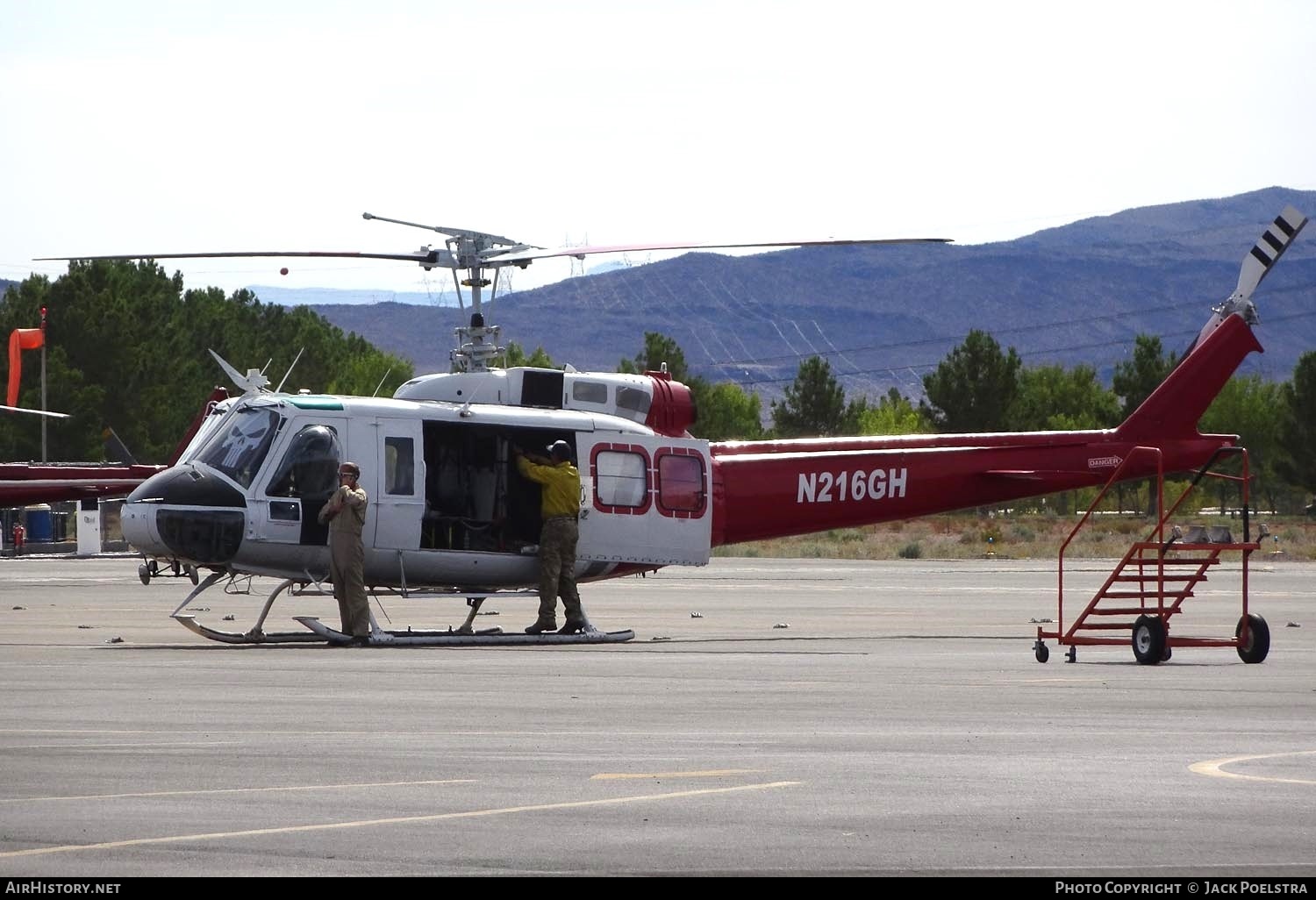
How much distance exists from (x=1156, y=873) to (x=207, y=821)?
13.0ft

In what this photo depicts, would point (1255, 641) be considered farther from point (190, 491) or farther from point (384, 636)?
point (190, 491)

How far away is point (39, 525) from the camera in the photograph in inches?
2544

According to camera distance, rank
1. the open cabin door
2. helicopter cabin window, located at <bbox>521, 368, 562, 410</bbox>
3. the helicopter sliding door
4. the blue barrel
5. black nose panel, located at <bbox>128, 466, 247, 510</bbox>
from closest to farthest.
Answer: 1. black nose panel, located at <bbox>128, 466, 247, 510</bbox>
2. the helicopter sliding door
3. the open cabin door
4. helicopter cabin window, located at <bbox>521, 368, 562, 410</bbox>
5. the blue barrel

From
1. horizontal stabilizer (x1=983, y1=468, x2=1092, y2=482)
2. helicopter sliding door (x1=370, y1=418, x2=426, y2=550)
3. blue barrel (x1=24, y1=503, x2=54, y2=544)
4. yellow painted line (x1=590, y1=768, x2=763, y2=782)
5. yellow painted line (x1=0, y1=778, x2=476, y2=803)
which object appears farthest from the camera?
blue barrel (x1=24, y1=503, x2=54, y2=544)

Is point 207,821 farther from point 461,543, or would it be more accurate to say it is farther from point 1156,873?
point 461,543

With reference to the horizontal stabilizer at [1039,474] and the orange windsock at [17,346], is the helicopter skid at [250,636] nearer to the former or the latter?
the horizontal stabilizer at [1039,474]

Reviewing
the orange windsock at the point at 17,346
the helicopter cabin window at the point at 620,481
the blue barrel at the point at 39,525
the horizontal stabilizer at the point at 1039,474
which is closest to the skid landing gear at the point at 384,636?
the helicopter cabin window at the point at 620,481

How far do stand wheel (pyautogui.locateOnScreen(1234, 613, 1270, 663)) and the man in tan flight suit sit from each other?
28.1 feet

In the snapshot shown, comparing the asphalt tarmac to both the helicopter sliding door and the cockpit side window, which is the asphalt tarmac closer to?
the helicopter sliding door

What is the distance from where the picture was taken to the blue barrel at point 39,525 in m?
64.2

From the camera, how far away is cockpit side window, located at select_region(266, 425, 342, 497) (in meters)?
20.4

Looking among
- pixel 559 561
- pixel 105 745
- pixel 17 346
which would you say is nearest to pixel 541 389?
pixel 559 561

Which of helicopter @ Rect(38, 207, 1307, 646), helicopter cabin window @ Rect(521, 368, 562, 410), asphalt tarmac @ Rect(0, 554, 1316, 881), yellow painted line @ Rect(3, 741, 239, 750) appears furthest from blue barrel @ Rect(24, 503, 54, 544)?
yellow painted line @ Rect(3, 741, 239, 750)
